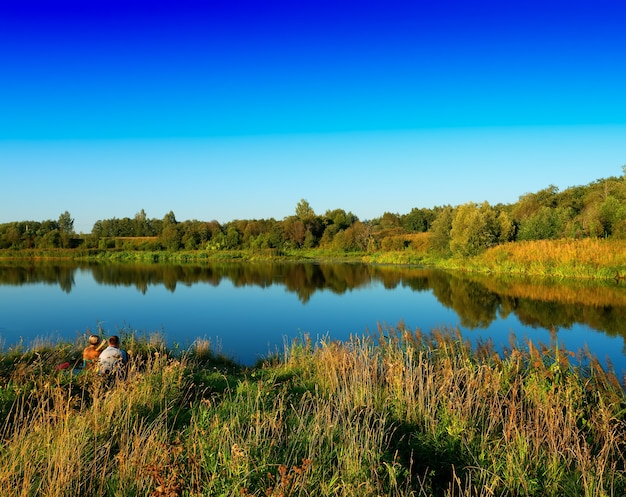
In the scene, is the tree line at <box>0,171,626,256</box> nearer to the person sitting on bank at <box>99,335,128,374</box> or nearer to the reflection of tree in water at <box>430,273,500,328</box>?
the reflection of tree in water at <box>430,273,500,328</box>

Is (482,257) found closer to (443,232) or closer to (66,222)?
(443,232)

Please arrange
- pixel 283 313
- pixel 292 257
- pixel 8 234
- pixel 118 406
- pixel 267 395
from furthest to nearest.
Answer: pixel 8 234 < pixel 292 257 < pixel 283 313 < pixel 267 395 < pixel 118 406

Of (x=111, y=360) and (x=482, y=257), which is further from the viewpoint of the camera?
(x=482, y=257)

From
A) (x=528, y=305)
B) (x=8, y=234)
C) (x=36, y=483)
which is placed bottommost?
(x=528, y=305)

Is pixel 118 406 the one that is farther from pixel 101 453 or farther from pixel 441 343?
pixel 441 343

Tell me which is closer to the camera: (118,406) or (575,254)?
(118,406)

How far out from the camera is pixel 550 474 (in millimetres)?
4453

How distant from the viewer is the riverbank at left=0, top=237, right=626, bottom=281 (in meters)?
27.2

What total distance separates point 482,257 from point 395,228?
27748mm

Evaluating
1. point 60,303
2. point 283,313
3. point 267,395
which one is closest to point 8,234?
point 60,303

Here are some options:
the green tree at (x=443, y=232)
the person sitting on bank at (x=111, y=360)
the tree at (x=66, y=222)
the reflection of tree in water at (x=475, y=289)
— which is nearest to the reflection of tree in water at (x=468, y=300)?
the reflection of tree in water at (x=475, y=289)

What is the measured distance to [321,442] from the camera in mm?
4262

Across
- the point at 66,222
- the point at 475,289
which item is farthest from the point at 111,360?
the point at 66,222

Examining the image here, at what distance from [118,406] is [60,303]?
19493 millimetres
